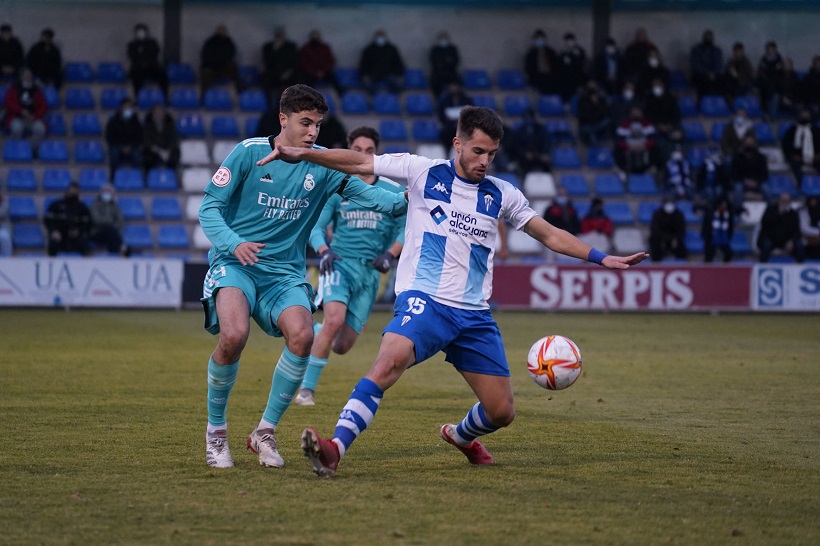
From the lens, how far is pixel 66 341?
15.7m

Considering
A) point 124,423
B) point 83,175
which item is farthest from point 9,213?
point 124,423

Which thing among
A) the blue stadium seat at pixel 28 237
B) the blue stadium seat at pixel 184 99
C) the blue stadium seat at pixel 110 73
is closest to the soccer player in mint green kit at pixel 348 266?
the blue stadium seat at pixel 28 237

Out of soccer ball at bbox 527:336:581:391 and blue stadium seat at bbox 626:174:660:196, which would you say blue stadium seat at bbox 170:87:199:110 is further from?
soccer ball at bbox 527:336:581:391

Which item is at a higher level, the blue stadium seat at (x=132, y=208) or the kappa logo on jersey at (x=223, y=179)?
the kappa logo on jersey at (x=223, y=179)

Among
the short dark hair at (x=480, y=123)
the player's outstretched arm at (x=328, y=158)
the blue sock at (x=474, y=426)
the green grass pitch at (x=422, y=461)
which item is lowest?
the green grass pitch at (x=422, y=461)

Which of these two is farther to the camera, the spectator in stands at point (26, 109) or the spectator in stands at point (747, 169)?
the spectator in stands at point (747, 169)

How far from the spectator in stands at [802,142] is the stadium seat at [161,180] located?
14.1 metres

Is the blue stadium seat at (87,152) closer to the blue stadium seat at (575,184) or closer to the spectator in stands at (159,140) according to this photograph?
the spectator in stands at (159,140)

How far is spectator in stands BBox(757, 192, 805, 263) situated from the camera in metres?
24.8

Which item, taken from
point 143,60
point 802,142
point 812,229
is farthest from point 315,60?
point 812,229

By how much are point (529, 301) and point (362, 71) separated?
787 centimetres

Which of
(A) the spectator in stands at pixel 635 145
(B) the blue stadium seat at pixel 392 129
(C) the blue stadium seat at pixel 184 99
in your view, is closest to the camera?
(A) the spectator in stands at pixel 635 145

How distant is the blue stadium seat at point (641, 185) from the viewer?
2727 centimetres

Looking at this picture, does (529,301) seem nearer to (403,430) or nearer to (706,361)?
(706,361)
